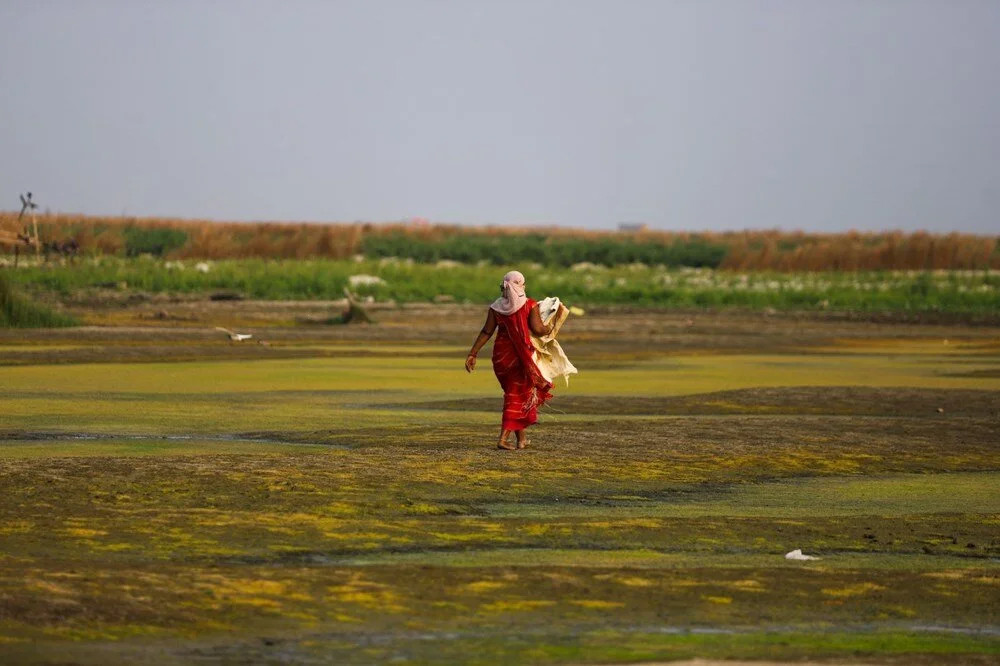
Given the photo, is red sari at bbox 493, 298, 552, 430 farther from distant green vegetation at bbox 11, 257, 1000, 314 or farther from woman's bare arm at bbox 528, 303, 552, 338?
distant green vegetation at bbox 11, 257, 1000, 314

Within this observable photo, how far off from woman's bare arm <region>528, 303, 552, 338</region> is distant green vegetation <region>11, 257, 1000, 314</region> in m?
38.0

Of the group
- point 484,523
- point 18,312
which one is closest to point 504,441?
point 484,523

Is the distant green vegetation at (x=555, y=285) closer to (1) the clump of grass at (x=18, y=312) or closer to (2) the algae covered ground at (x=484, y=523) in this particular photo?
(1) the clump of grass at (x=18, y=312)

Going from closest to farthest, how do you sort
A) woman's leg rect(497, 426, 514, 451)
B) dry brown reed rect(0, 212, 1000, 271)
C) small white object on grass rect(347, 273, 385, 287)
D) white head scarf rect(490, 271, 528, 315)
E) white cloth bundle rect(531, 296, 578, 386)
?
white head scarf rect(490, 271, 528, 315), woman's leg rect(497, 426, 514, 451), white cloth bundle rect(531, 296, 578, 386), small white object on grass rect(347, 273, 385, 287), dry brown reed rect(0, 212, 1000, 271)

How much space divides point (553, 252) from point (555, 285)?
21.8 m

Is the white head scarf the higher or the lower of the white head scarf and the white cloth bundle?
the higher

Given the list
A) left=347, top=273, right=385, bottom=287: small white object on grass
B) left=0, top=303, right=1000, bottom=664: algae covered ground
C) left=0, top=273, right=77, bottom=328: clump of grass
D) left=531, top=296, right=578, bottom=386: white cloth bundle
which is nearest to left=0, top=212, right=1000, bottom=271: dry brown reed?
left=347, top=273, right=385, bottom=287: small white object on grass

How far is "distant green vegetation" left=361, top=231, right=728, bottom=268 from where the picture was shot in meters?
82.9

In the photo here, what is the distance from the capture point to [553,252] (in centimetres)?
8431

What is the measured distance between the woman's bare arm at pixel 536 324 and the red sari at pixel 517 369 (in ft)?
0.15

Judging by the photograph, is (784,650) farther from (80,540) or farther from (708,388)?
(708,388)

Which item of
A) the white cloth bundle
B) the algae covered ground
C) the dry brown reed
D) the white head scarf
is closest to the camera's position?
the algae covered ground

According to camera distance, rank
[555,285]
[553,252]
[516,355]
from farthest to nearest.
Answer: [553,252]
[555,285]
[516,355]

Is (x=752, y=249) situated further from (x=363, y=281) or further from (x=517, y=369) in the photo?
(x=517, y=369)
